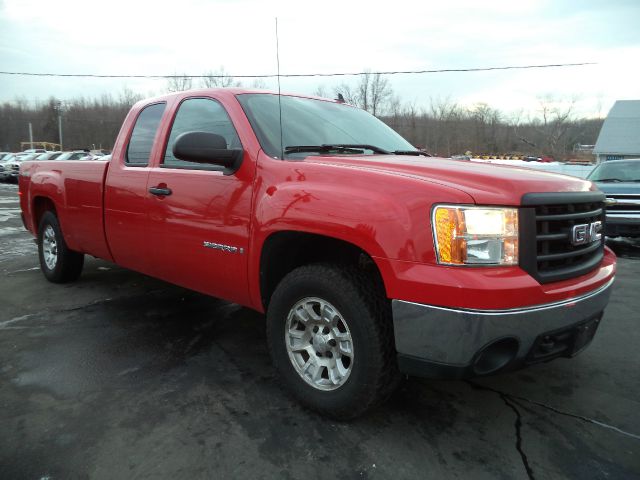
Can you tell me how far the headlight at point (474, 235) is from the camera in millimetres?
2193

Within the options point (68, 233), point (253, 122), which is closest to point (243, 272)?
point (253, 122)

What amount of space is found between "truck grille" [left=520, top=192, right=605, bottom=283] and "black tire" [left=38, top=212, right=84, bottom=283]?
485cm

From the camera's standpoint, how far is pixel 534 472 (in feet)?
7.61

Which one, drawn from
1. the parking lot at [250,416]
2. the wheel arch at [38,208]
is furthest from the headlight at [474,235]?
the wheel arch at [38,208]

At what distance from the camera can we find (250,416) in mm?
2785

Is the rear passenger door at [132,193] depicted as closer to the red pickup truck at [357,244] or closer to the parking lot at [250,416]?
the red pickup truck at [357,244]

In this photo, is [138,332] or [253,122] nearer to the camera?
[253,122]

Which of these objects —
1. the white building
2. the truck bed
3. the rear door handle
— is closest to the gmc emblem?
the rear door handle

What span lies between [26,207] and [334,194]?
4.99 m

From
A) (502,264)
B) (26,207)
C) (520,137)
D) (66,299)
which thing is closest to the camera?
(502,264)

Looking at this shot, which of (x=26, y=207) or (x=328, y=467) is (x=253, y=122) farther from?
(x=26, y=207)

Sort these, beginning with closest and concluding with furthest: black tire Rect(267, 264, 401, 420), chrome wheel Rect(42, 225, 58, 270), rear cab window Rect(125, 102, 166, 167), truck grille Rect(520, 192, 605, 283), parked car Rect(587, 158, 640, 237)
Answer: truck grille Rect(520, 192, 605, 283), black tire Rect(267, 264, 401, 420), rear cab window Rect(125, 102, 166, 167), chrome wheel Rect(42, 225, 58, 270), parked car Rect(587, 158, 640, 237)

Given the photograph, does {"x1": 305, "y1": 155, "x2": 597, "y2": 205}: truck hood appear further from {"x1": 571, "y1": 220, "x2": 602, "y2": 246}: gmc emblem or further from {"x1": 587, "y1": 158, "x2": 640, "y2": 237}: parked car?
{"x1": 587, "y1": 158, "x2": 640, "y2": 237}: parked car

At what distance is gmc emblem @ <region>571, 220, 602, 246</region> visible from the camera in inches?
98.7
